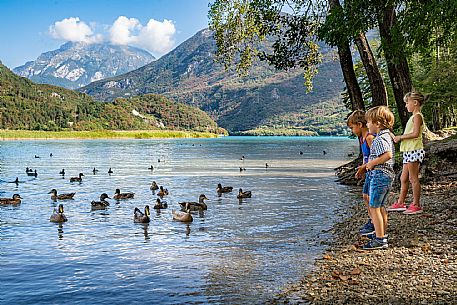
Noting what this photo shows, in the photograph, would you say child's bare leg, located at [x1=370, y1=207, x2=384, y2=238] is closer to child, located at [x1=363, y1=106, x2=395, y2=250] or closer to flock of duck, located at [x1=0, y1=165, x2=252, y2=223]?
child, located at [x1=363, y1=106, x2=395, y2=250]

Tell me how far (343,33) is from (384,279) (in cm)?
934

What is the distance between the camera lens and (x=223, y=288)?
23.7ft

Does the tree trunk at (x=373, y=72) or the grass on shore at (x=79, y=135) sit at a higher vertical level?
the grass on shore at (x=79, y=135)

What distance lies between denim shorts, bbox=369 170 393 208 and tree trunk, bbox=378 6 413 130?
6843 mm

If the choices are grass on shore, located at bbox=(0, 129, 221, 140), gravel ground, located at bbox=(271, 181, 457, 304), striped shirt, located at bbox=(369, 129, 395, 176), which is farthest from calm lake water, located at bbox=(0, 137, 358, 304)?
grass on shore, located at bbox=(0, 129, 221, 140)

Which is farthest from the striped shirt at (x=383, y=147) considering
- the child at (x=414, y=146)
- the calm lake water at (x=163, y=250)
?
the child at (x=414, y=146)

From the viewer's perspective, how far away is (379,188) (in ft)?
26.9

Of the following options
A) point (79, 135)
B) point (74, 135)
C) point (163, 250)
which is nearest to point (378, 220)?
point (163, 250)

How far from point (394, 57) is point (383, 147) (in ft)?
23.7

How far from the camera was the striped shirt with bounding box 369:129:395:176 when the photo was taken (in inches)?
322

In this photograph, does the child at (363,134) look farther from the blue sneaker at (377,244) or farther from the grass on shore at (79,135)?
the grass on shore at (79,135)

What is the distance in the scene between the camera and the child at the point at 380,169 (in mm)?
8164

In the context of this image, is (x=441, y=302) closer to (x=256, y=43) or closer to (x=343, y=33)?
(x=343, y=33)

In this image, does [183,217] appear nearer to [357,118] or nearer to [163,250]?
[163,250]
